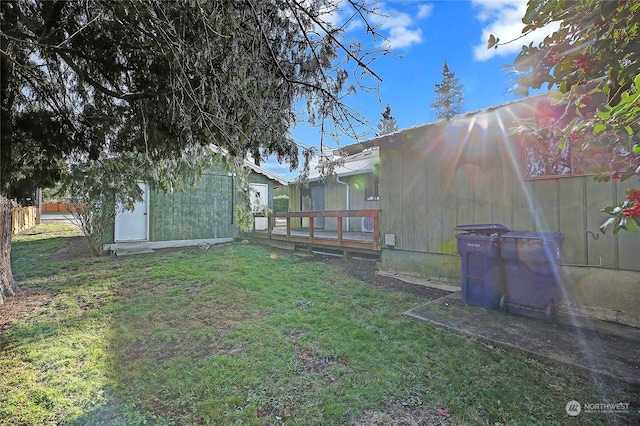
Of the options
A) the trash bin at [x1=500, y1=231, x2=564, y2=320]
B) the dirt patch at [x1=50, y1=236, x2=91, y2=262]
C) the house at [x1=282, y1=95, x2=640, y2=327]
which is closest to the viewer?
the trash bin at [x1=500, y1=231, x2=564, y2=320]

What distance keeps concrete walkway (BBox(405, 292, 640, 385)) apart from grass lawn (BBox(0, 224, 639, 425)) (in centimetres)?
17

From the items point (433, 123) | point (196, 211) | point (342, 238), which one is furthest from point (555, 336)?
point (196, 211)

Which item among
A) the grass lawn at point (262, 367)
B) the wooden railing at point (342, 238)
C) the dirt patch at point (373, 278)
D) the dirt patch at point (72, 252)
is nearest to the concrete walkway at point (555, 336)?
the grass lawn at point (262, 367)

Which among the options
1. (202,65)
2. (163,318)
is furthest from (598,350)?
(163,318)

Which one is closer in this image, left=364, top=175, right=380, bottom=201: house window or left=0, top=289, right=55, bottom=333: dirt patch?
left=0, top=289, right=55, bottom=333: dirt patch

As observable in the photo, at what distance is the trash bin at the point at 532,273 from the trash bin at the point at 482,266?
0.09 metres

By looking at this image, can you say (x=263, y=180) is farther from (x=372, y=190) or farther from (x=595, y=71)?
(x=595, y=71)

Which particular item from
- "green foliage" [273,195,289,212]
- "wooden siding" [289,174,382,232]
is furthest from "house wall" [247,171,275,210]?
"green foliage" [273,195,289,212]

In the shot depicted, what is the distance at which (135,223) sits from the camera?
10078mm

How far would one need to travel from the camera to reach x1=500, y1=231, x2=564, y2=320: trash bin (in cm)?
368

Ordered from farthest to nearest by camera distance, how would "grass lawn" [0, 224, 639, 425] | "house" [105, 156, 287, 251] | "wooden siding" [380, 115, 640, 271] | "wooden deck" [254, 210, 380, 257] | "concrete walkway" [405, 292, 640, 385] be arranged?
"house" [105, 156, 287, 251] → "wooden deck" [254, 210, 380, 257] → "wooden siding" [380, 115, 640, 271] → "concrete walkway" [405, 292, 640, 385] → "grass lawn" [0, 224, 639, 425]

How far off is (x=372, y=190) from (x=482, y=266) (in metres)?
6.13

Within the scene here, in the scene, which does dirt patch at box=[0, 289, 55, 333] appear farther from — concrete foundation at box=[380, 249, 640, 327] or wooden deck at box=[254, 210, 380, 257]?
concrete foundation at box=[380, 249, 640, 327]

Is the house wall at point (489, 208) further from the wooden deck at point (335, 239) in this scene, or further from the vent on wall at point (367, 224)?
the vent on wall at point (367, 224)
